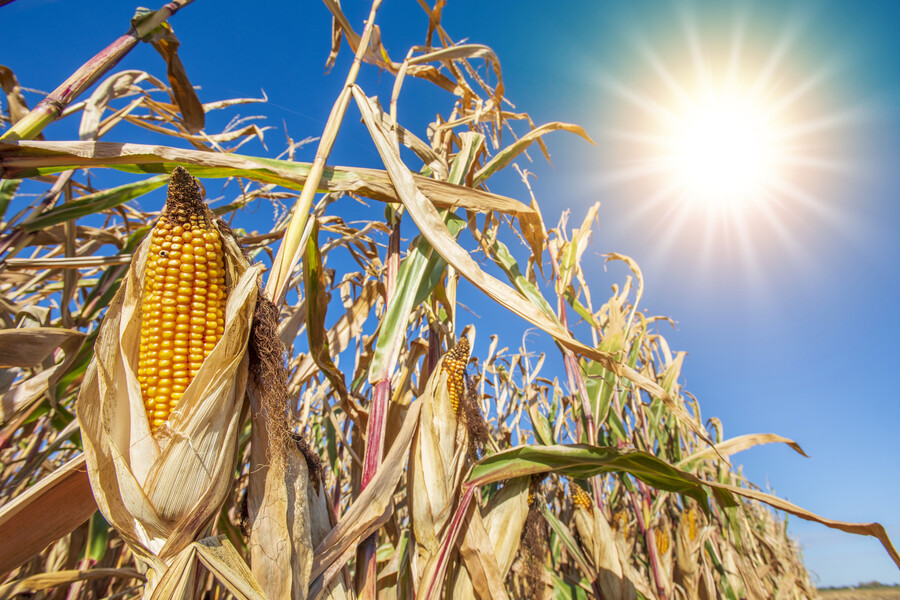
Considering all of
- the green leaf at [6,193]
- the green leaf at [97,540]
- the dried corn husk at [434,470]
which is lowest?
the green leaf at [97,540]

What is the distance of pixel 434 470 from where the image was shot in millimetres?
1504

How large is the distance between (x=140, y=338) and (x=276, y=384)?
396 millimetres

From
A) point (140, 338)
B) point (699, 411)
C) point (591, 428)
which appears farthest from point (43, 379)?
point (699, 411)

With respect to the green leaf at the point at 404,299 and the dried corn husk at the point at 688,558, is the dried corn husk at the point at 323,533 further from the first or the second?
the dried corn husk at the point at 688,558

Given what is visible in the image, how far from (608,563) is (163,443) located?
7.29ft

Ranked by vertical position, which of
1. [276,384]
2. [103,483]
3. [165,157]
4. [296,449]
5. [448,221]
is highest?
[448,221]

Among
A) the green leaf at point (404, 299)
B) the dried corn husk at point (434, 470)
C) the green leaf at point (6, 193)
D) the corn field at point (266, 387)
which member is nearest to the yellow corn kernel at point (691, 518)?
the corn field at point (266, 387)

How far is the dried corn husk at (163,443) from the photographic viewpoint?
0.96 metres

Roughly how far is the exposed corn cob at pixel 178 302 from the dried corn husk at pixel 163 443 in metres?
0.06

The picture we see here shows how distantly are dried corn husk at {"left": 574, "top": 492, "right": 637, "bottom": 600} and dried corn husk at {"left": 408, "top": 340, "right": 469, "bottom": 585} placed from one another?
117cm

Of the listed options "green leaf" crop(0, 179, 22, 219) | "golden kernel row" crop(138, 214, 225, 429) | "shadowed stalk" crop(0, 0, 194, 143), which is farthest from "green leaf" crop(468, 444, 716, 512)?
"green leaf" crop(0, 179, 22, 219)

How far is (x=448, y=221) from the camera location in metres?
1.91

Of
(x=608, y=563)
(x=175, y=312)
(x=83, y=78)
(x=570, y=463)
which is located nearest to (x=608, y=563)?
(x=608, y=563)

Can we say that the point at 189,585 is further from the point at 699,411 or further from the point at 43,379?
the point at 699,411
